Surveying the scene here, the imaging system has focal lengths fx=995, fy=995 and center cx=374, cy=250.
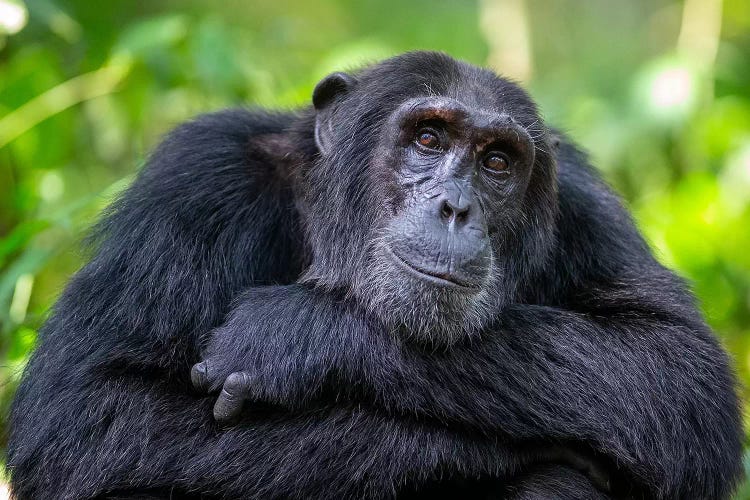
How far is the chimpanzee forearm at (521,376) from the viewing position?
503 centimetres

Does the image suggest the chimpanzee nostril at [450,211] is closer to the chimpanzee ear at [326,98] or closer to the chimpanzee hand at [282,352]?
the chimpanzee hand at [282,352]

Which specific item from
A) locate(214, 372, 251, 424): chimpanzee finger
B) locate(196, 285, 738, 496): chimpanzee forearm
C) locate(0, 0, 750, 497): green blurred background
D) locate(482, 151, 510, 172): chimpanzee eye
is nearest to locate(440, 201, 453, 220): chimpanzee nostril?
locate(482, 151, 510, 172): chimpanzee eye

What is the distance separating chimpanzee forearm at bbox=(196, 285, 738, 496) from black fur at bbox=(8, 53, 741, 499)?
0.04ft

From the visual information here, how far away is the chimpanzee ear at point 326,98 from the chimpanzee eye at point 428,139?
24.7 inches

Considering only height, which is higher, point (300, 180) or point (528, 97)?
point (528, 97)

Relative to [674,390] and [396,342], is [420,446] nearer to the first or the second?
[396,342]

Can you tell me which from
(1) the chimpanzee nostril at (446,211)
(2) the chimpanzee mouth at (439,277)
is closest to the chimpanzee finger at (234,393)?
(2) the chimpanzee mouth at (439,277)

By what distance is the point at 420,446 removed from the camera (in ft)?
16.4

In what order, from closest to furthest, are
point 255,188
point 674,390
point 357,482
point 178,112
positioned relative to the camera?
point 357,482 < point 674,390 < point 255,188 < point 178,112

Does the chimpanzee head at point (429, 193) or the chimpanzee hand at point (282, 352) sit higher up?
the chimpanzee head at point (429, 193)

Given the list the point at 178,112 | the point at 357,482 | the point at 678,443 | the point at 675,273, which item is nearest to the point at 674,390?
the point at 678,443

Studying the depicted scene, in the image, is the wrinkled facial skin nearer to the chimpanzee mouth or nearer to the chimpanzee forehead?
the chimpanzee mouth

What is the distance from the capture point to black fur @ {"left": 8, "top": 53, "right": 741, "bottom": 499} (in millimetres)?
5027

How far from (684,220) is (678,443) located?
16.0 feet
